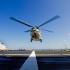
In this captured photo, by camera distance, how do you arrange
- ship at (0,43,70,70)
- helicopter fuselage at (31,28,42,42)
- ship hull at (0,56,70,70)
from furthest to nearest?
helicopter fuselage at (31,28,42,42) < ship hull at (0,56,70,70) < ship at (0,43,70,70)

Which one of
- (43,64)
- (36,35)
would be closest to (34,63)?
(43,64)

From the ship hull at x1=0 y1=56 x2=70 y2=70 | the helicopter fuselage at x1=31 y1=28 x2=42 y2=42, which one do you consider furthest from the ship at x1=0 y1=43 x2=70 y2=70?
the helicopter fuselage at x1=31 y1=28 x2=42 y2=42

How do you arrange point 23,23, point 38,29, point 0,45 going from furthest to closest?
point 0,45 → point 23,23 → point 38,29

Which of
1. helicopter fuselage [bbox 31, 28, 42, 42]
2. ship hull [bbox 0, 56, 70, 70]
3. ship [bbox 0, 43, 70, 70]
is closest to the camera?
ship [bbox 0, 43, 70, 70]

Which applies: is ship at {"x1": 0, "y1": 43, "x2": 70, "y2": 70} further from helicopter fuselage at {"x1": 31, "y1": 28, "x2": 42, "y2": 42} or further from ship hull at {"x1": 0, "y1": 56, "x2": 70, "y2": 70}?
helicopter fuselage at {"x1": 31, "y1": 28, "x2": 42, "y2": 42}

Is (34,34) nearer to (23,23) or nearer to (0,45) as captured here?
(23,23)

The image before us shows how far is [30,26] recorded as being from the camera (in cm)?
6606

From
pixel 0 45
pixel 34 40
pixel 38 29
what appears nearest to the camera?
pixel 34 40

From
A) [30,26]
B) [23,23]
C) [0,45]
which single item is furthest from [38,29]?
[0,45]

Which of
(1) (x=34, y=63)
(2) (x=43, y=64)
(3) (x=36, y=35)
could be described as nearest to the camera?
→ (1) (x=34, y=63)

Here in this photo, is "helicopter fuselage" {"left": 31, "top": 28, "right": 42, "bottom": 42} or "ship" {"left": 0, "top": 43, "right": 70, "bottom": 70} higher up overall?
"helicopter fuselage" {"left": 31, "top": 28, "right": 42, "bottom": 42}

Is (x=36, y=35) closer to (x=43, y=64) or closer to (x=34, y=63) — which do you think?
(x=43, y=64)

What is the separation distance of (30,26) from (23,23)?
4.26 metres

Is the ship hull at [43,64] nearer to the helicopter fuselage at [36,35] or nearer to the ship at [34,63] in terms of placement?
the ship at [34,63]
